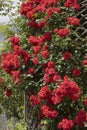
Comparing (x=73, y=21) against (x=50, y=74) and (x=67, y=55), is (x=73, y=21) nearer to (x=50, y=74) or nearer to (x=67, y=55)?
(x=67, y=55)

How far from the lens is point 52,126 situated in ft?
22.0

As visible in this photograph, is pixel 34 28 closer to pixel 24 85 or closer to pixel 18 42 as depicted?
pixel 18 42

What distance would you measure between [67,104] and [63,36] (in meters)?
1.10

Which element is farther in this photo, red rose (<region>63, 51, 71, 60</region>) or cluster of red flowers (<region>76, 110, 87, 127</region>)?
red rose (<region>63, 51, 71, 60</region>)

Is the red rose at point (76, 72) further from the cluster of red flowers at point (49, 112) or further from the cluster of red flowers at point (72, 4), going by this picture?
the cluster of red flowers at point (72, 4)

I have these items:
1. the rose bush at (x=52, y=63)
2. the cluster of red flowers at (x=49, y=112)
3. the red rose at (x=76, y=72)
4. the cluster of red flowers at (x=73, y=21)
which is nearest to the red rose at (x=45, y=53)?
the rose bush at (x=52, y=63)

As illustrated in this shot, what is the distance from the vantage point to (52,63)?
6.30 metres

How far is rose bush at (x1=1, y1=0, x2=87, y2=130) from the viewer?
242 inches

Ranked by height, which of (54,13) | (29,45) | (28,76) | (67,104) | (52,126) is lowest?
(52,126)

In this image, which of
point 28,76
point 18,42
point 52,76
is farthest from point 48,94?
point 18,42

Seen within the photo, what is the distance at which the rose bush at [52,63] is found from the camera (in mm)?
6148

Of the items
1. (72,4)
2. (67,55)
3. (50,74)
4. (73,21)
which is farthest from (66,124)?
(72,4)

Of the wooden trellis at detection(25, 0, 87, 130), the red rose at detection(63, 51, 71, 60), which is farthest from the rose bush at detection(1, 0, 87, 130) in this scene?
the wooden trellis at detection(25, 0, 87, 130)

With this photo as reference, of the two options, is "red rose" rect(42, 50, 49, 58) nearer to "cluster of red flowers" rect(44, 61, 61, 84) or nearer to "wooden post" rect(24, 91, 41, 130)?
"cluster of red flowers" rect(44, 61, 61, 84)
